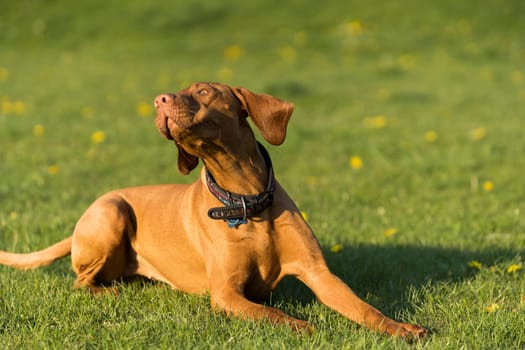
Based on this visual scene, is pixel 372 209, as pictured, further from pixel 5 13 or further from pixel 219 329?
pixel 5 13

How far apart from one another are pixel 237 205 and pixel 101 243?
3.74 ft

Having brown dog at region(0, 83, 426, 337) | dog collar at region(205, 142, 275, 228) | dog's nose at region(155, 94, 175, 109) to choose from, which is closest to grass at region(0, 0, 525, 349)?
brown dog at region(0, 83, 426, 337)

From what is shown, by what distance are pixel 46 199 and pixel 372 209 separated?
3.17 m

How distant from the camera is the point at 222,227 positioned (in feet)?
13.9

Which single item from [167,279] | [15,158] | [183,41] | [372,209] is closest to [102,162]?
[15,158]

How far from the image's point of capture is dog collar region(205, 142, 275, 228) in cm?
416

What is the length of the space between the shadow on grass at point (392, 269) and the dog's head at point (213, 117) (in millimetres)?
1107

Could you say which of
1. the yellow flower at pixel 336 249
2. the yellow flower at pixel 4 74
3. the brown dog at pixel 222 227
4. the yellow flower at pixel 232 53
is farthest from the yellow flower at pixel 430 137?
the yellow flower at pixel 4 74

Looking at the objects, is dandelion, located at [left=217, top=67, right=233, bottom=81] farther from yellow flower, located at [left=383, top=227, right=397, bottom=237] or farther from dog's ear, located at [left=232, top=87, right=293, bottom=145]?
dog's ear, located at [left=232, top=87, right=293, bottom=145]

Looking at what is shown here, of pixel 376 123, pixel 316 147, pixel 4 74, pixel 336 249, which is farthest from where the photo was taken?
pixel 4 74

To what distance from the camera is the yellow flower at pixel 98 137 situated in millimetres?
9106

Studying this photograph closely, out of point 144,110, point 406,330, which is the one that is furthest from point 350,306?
point 144,110

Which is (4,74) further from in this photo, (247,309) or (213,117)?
(247,309)

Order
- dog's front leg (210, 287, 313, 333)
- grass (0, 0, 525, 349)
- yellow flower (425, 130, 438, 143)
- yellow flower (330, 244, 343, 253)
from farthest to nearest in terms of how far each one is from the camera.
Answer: yellow flower (425, 130, 438, 143), yellow flower (330, 244, 343, 253), grass (0, 0, 525, 349), dog's front leg (210, 287, 313, 333)
